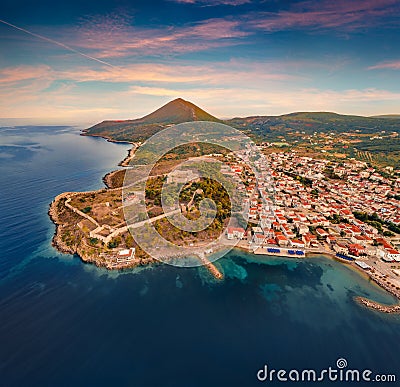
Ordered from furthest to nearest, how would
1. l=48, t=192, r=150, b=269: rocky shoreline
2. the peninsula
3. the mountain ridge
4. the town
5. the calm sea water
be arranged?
1. the mountain ridge
2. the town
3. the peninsula
4. l=48, t=192, r=150, b=269: rocky shoreline
5. the calm sea water

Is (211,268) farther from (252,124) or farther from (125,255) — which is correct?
(252,124)

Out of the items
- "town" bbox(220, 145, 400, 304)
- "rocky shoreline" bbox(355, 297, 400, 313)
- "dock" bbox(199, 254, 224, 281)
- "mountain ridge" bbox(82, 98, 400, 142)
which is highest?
"mountain ridge" bbox(82, 98, 400, 142)

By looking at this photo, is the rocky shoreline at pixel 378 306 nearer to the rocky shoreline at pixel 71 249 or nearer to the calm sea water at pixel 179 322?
the calm sea water at pixel 179 322

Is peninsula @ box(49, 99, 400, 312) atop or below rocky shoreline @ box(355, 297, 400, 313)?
atop

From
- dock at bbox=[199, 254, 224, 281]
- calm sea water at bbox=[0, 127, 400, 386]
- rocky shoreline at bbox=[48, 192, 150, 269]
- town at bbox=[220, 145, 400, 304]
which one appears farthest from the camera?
town at bbox=[220, 145, 400, 304]

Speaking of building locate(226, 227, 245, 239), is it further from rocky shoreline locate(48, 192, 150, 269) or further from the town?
rocky shoreline locate(48, 192, 150, 269)

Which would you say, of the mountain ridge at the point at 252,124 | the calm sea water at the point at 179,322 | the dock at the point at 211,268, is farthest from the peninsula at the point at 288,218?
the mountain ridge at the point at 252,124

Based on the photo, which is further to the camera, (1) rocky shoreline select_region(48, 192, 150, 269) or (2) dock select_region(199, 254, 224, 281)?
(1) rocky shoreline select_region(48, 192, 150, 269)

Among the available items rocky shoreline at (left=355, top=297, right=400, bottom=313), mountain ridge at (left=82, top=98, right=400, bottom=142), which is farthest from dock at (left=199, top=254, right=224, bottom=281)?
mountain ridge at (left=82, top=98, right=400, bottom=142)

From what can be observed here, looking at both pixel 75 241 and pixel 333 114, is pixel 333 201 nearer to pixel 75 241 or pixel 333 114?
pixel 75 241
